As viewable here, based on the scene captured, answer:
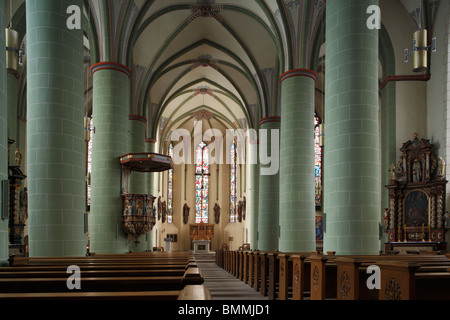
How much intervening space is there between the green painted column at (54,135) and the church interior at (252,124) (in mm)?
23

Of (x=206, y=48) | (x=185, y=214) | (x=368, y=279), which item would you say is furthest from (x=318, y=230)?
(x=368, y=279)

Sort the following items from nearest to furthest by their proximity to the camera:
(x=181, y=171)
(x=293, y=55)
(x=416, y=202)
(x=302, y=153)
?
(x=302, y=153)
(x=293, y=55)
(x=416, y=202)
(x=181, y=171)

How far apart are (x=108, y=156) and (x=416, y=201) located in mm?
9631

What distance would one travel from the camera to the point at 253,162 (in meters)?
23.2

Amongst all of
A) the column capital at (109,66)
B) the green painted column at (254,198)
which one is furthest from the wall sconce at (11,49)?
the green painted column at (254,198)

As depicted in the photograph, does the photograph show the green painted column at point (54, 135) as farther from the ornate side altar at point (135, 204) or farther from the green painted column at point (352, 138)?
the ornate side altar at point (135, 204)

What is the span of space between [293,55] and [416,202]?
6.09 meters

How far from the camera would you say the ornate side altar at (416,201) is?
1371cm

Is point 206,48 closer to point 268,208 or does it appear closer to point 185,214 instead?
point 268,208

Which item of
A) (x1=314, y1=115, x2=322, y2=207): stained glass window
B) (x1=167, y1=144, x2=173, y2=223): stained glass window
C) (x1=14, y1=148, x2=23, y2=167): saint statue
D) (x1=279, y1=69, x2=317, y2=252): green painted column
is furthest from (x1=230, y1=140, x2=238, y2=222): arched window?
(x1=279, y1=69, x2=317, y2=252): green painted column

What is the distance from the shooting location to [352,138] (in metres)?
7.44

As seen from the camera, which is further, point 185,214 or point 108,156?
point 185,214
